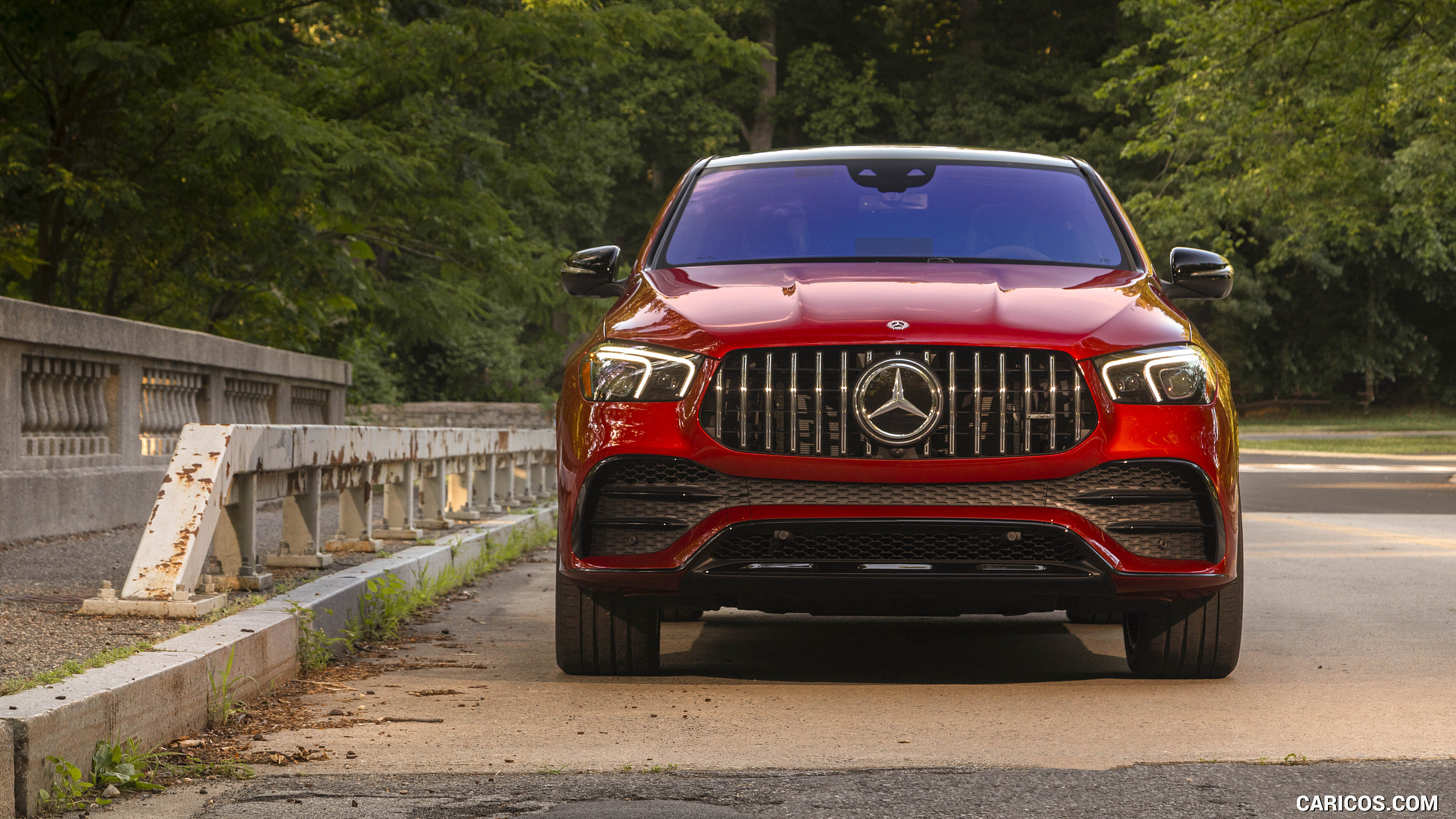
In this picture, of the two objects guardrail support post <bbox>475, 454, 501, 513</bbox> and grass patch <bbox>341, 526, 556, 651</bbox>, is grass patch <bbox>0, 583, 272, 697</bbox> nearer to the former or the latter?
grass patch <bbox>341, 526, 556, 651</bbox>

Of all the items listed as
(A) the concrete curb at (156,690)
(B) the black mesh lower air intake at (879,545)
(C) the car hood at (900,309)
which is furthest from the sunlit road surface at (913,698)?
(C) the car hood at (900,309)

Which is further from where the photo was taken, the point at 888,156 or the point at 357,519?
the point at 357,519

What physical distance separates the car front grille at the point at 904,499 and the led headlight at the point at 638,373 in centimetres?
22

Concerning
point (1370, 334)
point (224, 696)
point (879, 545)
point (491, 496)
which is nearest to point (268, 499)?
point (224, 696)

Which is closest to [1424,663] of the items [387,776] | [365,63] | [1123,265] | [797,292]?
[1123,265]

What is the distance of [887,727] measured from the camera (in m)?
4.69

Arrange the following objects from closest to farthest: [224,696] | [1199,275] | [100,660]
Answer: [100,660], [224,696], [1199,275]

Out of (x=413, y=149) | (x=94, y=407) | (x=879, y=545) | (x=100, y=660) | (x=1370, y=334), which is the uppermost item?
Answer: (x=413, y=149)

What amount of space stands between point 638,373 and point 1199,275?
7.59ft

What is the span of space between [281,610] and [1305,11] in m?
17.6

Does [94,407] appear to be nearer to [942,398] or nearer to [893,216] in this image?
[893,216]

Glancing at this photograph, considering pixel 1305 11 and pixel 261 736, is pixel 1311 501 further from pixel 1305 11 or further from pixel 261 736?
pixel 261 736

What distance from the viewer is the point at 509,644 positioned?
21.2 ft

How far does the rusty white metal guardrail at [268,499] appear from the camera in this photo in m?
5.58
